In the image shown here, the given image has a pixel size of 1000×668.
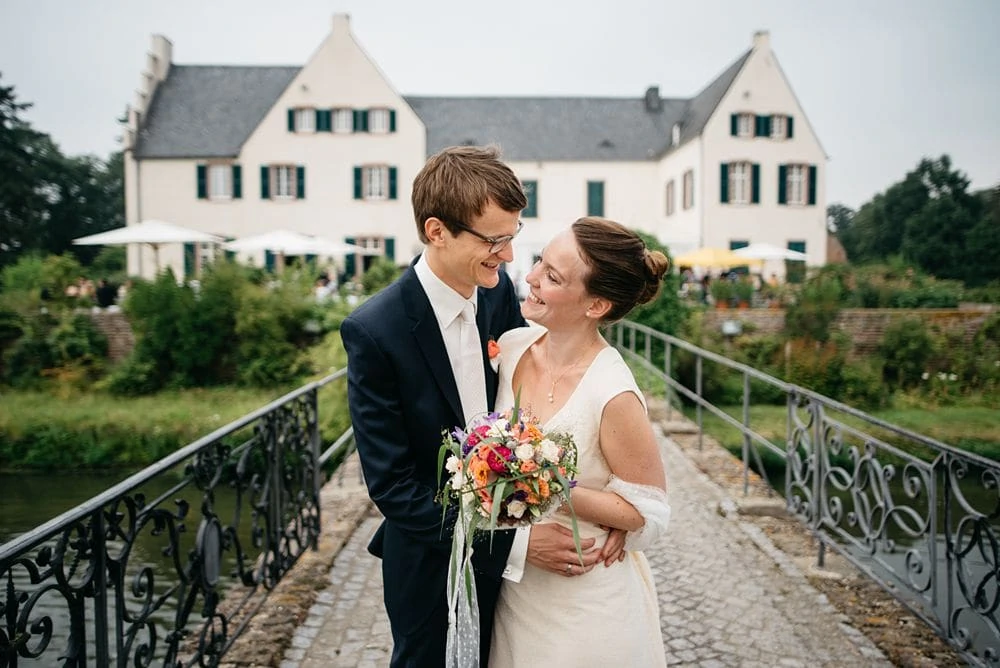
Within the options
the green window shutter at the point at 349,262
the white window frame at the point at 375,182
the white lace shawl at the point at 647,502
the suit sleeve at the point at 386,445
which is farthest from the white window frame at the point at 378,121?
the white lace shawl at the point at 647,502

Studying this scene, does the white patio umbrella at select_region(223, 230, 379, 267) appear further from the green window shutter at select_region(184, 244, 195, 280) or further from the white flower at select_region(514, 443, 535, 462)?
the white flower at select_region(514, 443, 535, 462)

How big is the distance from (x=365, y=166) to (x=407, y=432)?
99.3ft

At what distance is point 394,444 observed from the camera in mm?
2178

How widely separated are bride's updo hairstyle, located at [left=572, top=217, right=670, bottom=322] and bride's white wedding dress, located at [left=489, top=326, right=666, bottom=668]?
21cm

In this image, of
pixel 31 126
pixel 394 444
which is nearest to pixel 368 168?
pixel 31 126

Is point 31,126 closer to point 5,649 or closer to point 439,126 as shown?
point 439,126

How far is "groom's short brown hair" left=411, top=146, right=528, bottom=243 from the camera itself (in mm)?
2172

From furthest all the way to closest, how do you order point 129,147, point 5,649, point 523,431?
point 129,147
point 5,649
point 523,431

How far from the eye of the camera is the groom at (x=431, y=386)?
2178mm

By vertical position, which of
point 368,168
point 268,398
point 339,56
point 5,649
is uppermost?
point 339,56

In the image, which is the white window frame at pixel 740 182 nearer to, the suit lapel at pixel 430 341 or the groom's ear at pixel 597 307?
the groom's ear at pixel 597 307

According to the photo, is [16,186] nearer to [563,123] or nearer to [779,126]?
[563,123]

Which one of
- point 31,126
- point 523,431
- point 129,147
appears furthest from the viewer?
point 31,126

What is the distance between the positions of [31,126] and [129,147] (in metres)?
15.1
